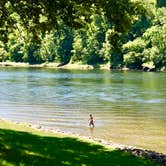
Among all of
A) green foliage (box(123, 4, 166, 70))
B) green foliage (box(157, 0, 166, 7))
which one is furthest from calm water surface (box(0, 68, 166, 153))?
green foliage (box(157, 0, 166, 7))

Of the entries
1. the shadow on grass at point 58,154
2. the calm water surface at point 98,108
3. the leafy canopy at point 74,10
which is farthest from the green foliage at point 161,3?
the leafy canopy at point 74,10

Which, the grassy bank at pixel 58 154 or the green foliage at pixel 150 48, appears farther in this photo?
the green foliage at pixel 150 48

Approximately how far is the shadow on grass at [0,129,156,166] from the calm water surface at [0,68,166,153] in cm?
1334

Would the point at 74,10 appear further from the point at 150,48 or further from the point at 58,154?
the point at 150,48

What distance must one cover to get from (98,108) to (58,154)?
40133mm

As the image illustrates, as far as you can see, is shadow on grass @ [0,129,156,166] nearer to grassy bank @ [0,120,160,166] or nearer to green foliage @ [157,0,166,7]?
grassy bank @ [0,120,160,166]

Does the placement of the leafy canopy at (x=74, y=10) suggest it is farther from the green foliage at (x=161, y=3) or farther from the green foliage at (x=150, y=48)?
the green foliage at (x=161, y=3)

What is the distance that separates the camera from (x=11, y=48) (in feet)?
625

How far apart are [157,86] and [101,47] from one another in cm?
8491

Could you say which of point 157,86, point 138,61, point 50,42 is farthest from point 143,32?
point 157,86

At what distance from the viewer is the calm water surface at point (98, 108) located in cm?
4197

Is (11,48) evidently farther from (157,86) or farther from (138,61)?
(157,86)

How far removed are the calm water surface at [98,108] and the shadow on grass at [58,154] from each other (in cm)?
1334

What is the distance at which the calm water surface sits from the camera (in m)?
42.0
